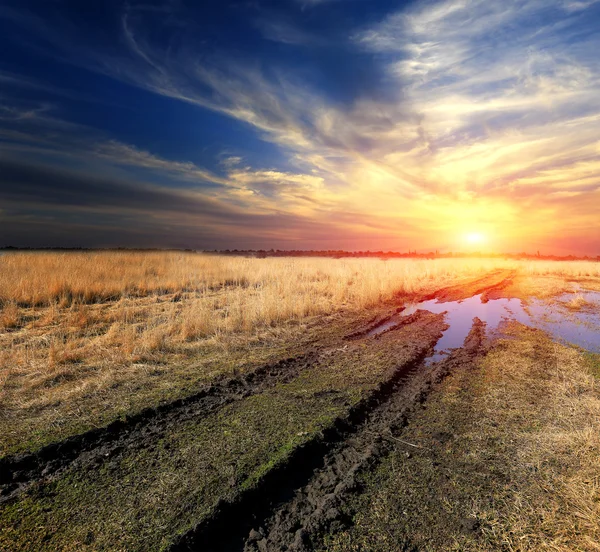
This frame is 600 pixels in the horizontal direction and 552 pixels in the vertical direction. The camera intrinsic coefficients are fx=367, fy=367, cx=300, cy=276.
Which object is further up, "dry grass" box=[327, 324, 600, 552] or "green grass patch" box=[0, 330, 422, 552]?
"dry grass" box=[327, 324, 600, 552]

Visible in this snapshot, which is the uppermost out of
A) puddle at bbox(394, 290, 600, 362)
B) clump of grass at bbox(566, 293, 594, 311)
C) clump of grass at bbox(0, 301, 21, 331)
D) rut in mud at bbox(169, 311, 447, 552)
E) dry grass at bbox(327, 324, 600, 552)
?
clump of grass at bbox(566, 293, 594, 311)

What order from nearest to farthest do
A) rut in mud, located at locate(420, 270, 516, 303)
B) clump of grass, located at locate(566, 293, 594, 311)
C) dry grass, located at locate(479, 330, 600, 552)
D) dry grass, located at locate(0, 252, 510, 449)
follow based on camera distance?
dry grass, located at locate(479, 330, 600, 552) < dry grass, located at locate(0, 252, 510, 449) < clump of grass, located at locate(566, 293, 594, 311) < rut in mud, located at locate(420, 270, 516, 303)

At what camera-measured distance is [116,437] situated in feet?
13.2

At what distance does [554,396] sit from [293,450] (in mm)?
4021

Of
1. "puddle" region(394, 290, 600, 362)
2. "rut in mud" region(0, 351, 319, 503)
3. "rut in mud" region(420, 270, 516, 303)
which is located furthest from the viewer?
"rut in mud" region(420, 270, 516, 303)

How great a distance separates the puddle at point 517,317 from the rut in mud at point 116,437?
3.83 meters

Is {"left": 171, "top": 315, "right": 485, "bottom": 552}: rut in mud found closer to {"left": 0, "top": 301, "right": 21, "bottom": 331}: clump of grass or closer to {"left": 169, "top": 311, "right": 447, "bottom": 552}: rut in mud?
{"left": 169, "top": 311, "right": 447, "bottom": 552}: rut in mud

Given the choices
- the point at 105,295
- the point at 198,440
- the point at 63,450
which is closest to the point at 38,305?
the point at 105,295

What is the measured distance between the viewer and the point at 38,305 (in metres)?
11.4

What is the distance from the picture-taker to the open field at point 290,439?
274cm

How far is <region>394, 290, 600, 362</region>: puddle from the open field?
588mm

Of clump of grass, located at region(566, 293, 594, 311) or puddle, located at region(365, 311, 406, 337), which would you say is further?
clump of grass, located at region(566, 293, 594, 311)

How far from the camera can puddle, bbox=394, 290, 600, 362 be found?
8.85 m

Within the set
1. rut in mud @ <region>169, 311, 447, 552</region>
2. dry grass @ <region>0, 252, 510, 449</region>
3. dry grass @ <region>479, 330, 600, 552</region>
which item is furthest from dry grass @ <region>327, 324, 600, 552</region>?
dry grass @ <region>0, 252, 510, 449</region>
